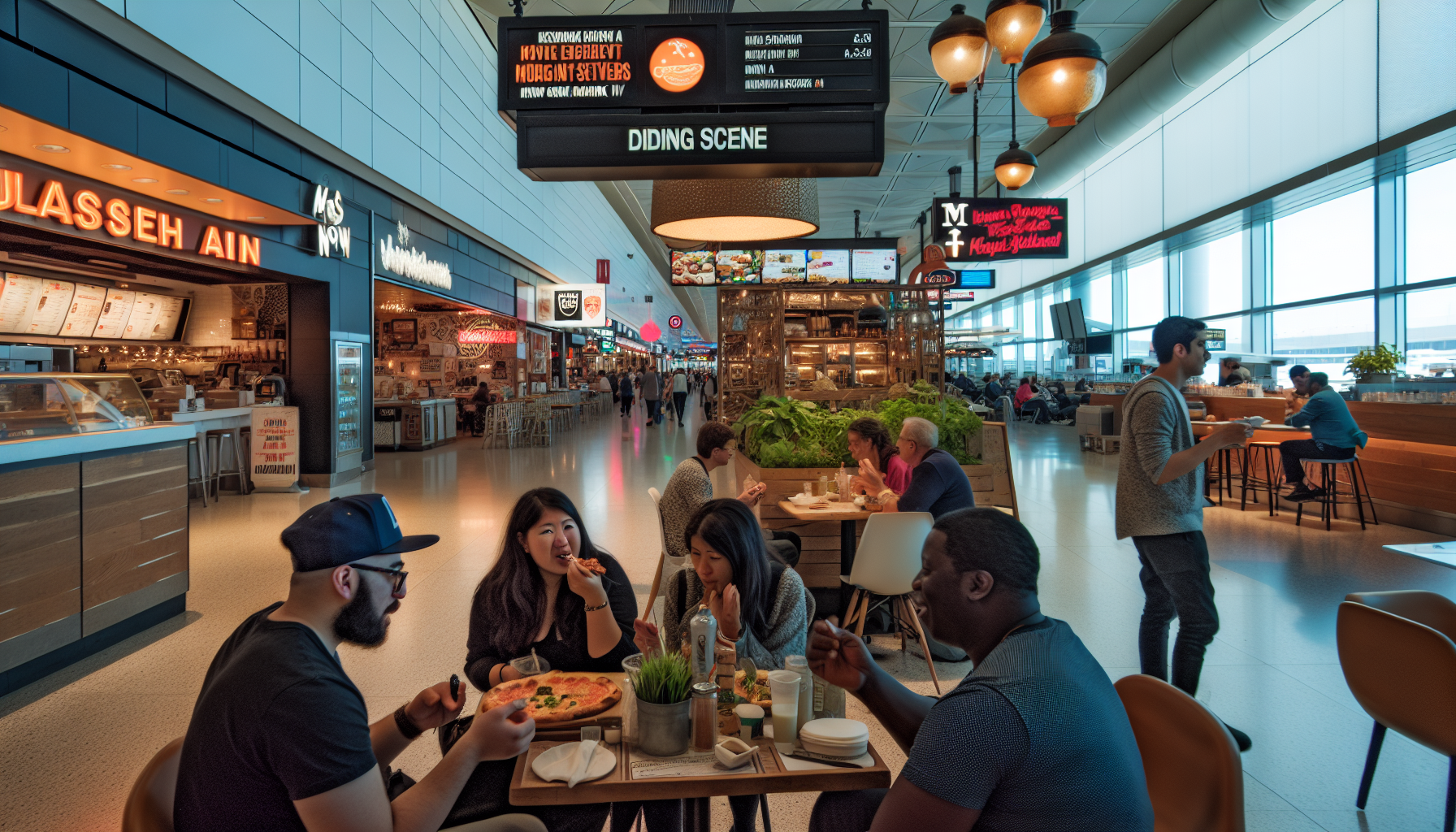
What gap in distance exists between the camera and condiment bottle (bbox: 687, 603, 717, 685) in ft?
6.36

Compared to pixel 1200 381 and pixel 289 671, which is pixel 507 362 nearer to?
pixel 1200 381

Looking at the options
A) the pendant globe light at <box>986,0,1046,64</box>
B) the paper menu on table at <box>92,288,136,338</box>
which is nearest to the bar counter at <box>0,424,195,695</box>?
the pendant globe light at <box>986,0,1046,64</box>

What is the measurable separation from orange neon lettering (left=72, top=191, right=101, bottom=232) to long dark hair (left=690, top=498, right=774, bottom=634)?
280 inches

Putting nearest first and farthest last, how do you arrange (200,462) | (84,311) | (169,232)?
(169,232) < (200,462) < (84,311)

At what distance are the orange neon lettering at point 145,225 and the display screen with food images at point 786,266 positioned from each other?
325 inches

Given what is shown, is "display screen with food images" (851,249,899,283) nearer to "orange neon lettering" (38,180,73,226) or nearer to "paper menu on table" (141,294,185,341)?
"orange neon lettering" (38,180,73,226)

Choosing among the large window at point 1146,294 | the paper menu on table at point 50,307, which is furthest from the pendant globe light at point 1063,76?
the large window at point 1146,294

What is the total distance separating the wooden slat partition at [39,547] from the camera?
365 centimetres

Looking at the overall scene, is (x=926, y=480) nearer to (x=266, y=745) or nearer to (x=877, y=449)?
(x=877, y=449)

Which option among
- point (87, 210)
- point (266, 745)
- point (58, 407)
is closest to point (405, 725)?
point (266, 745)

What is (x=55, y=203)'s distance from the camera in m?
6.39

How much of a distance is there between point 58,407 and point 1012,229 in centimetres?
998

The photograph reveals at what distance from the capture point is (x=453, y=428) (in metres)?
16.4

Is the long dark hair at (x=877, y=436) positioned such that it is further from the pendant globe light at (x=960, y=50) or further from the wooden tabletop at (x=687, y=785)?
the wooden tabletop at (x=687, y=785)
